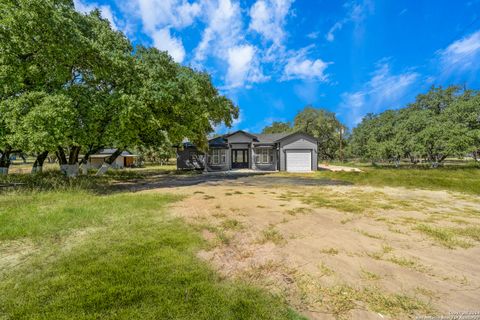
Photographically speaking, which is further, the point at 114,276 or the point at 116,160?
the point at 116,160

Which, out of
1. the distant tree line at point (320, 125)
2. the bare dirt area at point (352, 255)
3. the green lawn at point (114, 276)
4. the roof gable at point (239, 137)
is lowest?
the bare dirt area at point (352, 255)

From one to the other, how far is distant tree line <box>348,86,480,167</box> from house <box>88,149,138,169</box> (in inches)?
1547

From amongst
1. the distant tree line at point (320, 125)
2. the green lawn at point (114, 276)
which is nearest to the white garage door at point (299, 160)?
the distant tree line at point (320, 125)

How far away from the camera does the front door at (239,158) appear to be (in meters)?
26.6

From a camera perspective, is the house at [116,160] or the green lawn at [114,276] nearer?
the green lawn at [114,276]

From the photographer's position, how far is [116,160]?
110 ft

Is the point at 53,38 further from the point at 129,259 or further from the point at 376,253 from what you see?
the point at 376,253

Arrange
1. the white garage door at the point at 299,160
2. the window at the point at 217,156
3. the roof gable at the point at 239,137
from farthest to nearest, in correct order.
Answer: the roof gable at the point at 239,137, the window at the point at 217,156, the white garage door at the point at 299,160

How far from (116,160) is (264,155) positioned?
2348 centimetres

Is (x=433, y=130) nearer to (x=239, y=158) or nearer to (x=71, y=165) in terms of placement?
(x=239, y=158)

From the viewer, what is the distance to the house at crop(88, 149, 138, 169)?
3344 centimetres

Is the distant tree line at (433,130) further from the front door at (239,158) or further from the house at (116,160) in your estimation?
the house at (116,160)

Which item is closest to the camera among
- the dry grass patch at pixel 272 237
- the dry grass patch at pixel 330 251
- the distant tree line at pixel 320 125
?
the dry grass patch at pixel 330 251

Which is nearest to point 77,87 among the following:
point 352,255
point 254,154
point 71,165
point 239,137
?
point 71,165
